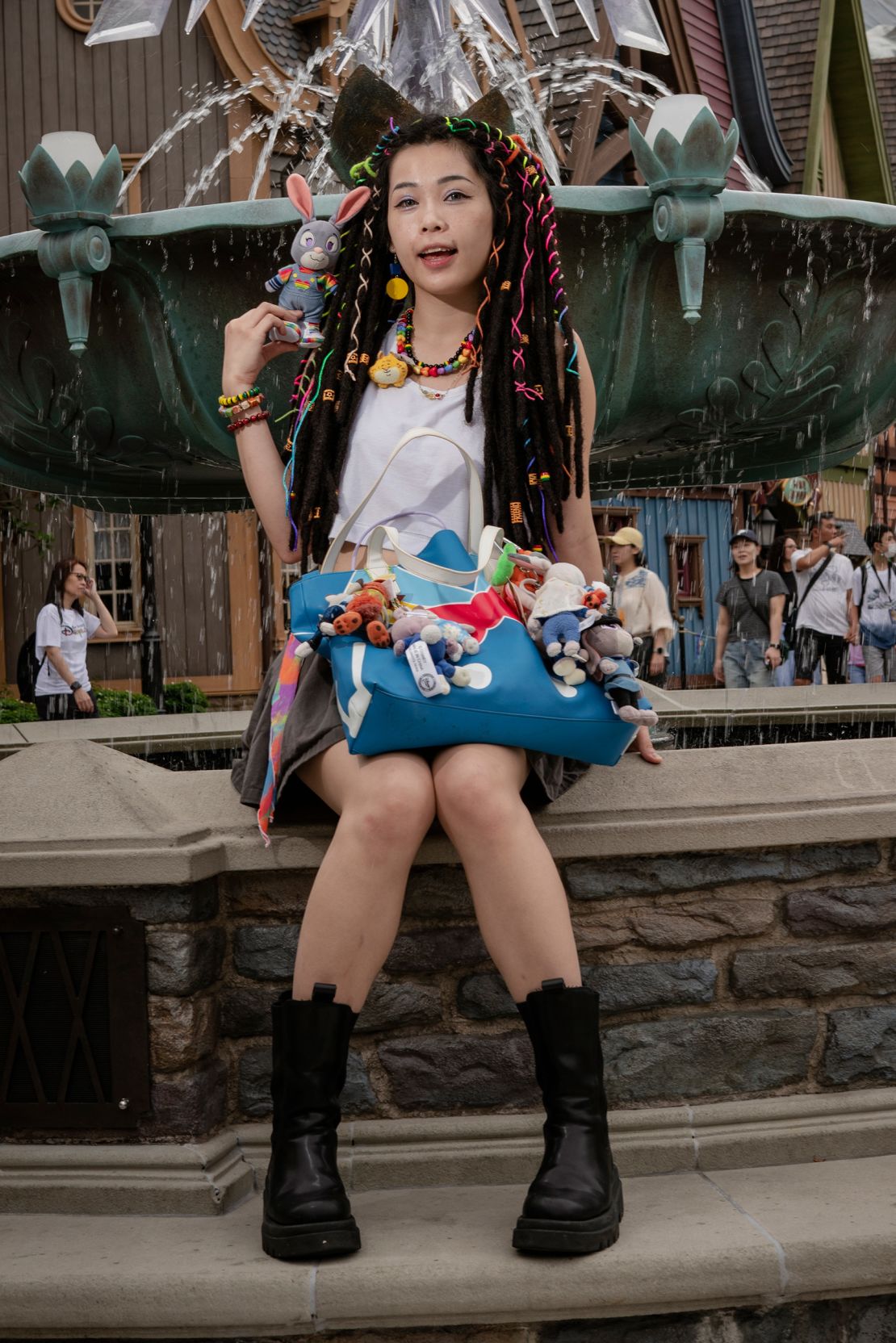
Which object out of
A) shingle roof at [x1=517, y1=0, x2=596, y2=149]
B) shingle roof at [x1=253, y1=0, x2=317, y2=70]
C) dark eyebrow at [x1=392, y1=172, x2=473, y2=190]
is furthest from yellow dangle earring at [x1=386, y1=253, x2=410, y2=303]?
shingle roof at [x1=517, y1=0, x2=596, y2=149]

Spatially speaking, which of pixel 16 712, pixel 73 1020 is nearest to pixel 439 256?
pixel 73 1020

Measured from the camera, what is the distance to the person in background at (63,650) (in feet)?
24.1

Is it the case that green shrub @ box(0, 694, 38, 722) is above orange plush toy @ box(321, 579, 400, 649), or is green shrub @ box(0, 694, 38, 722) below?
below

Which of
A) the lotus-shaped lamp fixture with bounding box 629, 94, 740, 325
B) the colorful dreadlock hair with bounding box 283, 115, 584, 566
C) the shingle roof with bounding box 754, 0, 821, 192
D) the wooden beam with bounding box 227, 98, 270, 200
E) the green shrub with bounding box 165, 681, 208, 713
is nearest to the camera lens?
the colorful dreadlock hair with bounding box 283, 115, 584, 566

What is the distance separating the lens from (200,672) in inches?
532

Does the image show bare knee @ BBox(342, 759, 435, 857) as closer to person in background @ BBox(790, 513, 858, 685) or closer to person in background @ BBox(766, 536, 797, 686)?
person in background @ BBox(790, 513, 858, 685)

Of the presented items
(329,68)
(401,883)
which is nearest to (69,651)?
(401,883)

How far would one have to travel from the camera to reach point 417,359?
104 inches

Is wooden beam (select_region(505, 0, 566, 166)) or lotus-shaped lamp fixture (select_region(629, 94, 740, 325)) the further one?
wooden beam (select_region(505, 0, 566, 166))

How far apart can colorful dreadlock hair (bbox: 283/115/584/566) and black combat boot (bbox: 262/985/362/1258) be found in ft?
2.78

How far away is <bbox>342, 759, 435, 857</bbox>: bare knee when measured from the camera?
7.23 feet

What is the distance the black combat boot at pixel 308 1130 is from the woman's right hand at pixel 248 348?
43.6 inches

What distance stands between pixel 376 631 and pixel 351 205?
0.96 metres

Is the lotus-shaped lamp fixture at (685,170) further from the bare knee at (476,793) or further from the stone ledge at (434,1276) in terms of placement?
the stone ledge at (434,1276)
